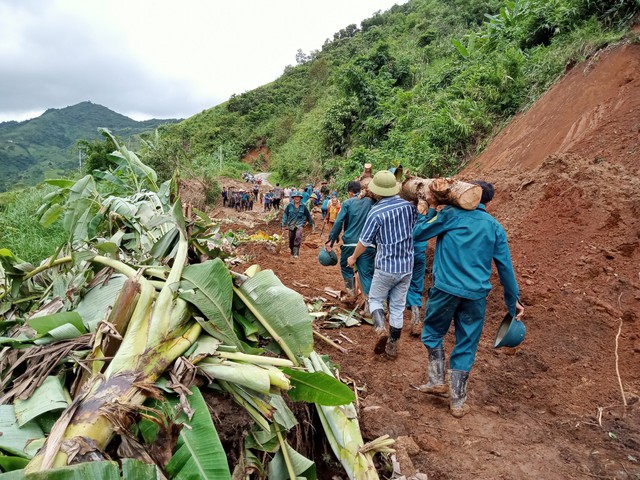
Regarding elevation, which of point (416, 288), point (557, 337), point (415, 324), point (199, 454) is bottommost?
point (557, 337)

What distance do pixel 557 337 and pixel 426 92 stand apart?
1562 cm

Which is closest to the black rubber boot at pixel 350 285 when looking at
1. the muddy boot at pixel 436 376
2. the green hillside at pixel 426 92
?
the muddy boot at pixel 436 376

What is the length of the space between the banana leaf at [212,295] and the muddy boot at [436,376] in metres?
1.94

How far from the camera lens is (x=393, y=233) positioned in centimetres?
411

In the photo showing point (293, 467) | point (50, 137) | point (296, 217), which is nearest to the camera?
point (293, 467)

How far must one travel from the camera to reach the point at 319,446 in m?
2.36

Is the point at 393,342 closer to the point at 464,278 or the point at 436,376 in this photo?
the point at 436,376

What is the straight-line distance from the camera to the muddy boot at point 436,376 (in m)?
3.44

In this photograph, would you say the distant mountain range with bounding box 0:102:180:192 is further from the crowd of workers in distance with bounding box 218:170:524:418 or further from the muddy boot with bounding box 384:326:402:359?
the muddy boot with bounding box 384:326:402:359

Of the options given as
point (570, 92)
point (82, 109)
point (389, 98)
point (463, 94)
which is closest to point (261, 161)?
point (389, 98)

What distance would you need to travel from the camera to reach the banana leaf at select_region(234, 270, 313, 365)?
2.29 meters

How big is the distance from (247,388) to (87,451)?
65 cm

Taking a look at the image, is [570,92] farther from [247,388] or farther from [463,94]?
[247,388]

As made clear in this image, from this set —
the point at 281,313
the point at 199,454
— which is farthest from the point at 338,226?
the point at 199,454
